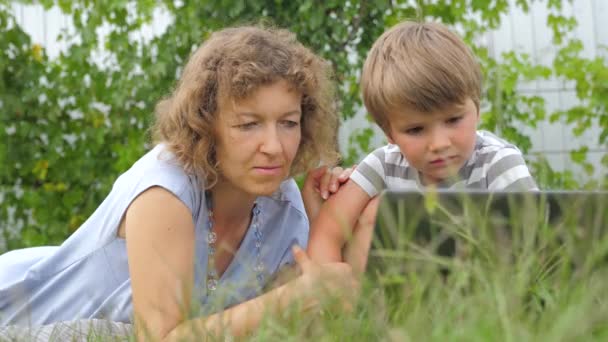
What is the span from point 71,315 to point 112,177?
7.38ft

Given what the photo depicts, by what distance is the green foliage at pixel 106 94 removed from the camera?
15.7ft

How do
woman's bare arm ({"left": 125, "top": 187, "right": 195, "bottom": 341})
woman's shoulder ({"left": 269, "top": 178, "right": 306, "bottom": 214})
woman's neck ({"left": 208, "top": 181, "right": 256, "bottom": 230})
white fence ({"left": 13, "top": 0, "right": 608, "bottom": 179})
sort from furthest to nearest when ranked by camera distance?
1. white fence ({"left": 13, "top": 0, "right": 608, "bottom": 179})
2. woman's shoulder ({"left": 269, "top": 178, "right": 306, "bottom": 214})
3. woman's neck ({"left": 208, "top": 181, "right": 256, "bottom": 230})
4. woman's bare arm ({"left": 125, "top": 187, "right": 195, "bottom": 341})

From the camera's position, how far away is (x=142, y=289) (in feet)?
8.00

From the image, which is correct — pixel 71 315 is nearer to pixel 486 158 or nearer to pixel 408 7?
pixel 486 158

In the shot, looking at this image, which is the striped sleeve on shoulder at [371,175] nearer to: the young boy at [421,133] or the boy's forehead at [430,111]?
the young boy at [421,133]

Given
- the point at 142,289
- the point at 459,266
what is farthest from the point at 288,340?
the point at 142,289

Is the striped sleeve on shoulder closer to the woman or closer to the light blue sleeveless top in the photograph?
the woman

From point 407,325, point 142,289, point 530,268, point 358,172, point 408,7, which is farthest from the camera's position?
point 408,7

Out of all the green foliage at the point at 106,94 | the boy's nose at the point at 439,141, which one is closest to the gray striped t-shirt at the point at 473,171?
the boy's nose at the point at 439,141

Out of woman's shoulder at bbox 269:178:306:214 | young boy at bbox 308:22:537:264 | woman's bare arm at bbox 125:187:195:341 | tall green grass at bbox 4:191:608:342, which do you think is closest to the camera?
tall green grass at bbox 4:191:608:342

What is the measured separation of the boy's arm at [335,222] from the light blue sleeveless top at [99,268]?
6.8 inches

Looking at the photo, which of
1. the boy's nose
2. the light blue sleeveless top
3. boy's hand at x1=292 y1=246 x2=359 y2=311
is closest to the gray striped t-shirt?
the boy's nose

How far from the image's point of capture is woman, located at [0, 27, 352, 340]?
2514 millimetres

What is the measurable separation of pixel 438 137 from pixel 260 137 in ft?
1.70
